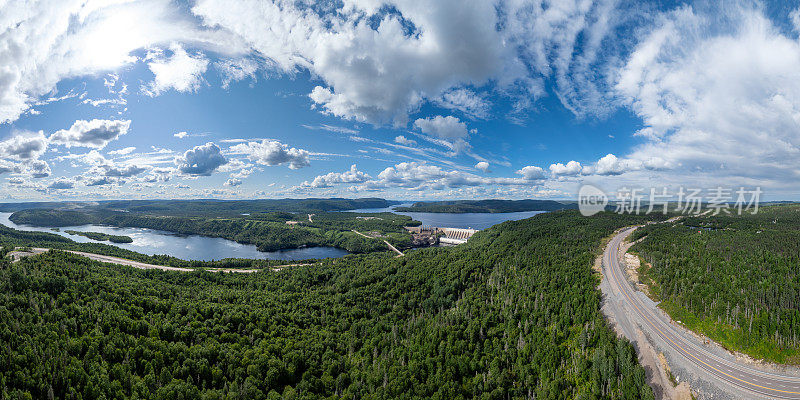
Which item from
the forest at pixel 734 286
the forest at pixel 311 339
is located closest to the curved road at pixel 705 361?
the forest at pixel 734 286

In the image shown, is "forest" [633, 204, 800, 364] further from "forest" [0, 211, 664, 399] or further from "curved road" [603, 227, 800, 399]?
"forest" [0, 211, 664, 399]

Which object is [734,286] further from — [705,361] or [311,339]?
[311,339]

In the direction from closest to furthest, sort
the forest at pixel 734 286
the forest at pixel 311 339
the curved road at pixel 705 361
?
the curved road at pixel 705 361 < the forest at pixel 311 339 < the forest at pixel 734 286

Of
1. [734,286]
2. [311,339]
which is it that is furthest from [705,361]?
[311,339]

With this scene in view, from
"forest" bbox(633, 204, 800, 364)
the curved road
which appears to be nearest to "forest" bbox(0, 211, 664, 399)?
the curved road

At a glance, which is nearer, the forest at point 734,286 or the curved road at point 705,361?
the curved road at point 705,361

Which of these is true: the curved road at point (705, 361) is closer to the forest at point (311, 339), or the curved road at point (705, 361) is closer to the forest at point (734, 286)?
the forest at point (734, 286)

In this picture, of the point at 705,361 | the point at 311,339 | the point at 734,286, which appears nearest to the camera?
the point at 705,361
